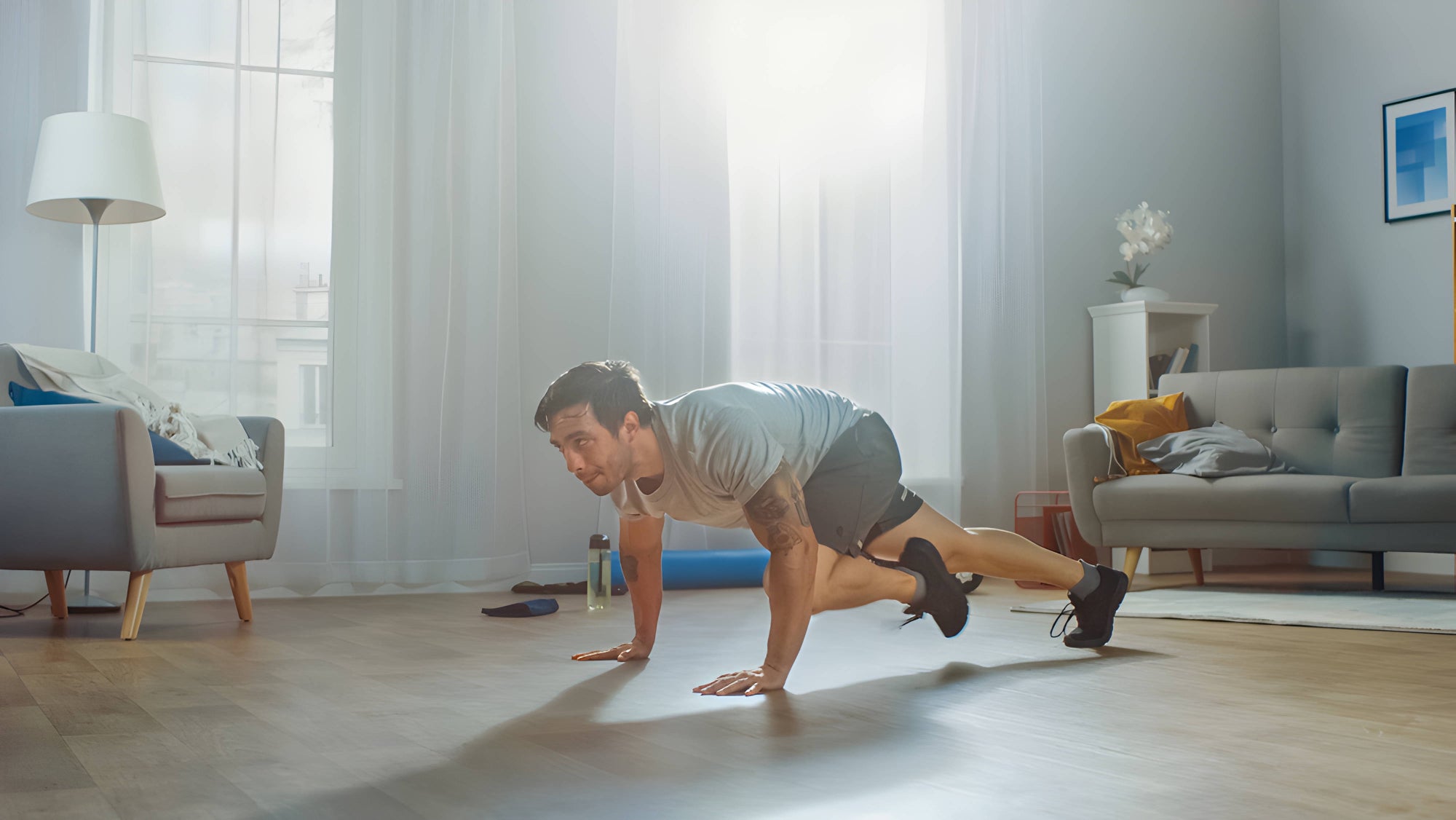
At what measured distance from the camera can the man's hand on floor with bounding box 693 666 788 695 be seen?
6.25ft

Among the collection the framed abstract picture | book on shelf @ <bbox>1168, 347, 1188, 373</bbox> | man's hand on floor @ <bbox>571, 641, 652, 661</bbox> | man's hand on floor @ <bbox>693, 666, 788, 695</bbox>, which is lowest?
man's hand on floor @ <bbox>571, 641, 652, 661</bbox>

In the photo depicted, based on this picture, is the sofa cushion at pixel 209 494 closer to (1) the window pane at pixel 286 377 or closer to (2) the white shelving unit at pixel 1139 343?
(1) the window pane at pixel 286 377

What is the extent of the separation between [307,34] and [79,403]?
1652 mm

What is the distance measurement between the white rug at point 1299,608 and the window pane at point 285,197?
2562mm

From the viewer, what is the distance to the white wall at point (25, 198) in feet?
12.0

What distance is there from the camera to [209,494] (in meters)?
3.02

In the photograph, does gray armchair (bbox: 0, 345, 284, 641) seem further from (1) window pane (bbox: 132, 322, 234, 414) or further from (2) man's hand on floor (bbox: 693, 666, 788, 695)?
Result: (2) man's hand on floor (bbox: 693, 666, 788, 695)

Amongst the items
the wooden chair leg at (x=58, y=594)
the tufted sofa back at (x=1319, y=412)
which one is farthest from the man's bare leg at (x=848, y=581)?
the tufted sofa back at (x=1319, y=412)

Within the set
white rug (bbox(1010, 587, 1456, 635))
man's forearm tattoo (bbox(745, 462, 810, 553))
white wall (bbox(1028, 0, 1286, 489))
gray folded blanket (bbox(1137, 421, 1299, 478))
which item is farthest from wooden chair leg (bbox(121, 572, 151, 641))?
white wall (bbox(1028, 0, 1286, 489))

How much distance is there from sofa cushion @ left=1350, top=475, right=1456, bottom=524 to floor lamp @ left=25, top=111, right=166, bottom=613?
12.4 ft

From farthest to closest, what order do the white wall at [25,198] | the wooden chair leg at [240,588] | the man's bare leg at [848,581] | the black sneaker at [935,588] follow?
1. the white wall at [25,198]
2. the wooden chair leg at [240,588]
3. the black sneaker at [935,588]
4. the man's bare leg at [848,581]

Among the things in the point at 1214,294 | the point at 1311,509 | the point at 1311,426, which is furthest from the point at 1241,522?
the point at 1214,294

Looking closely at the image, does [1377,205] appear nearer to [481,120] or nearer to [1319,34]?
[1319,34]

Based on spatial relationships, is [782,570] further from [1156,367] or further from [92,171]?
[1156,367]
